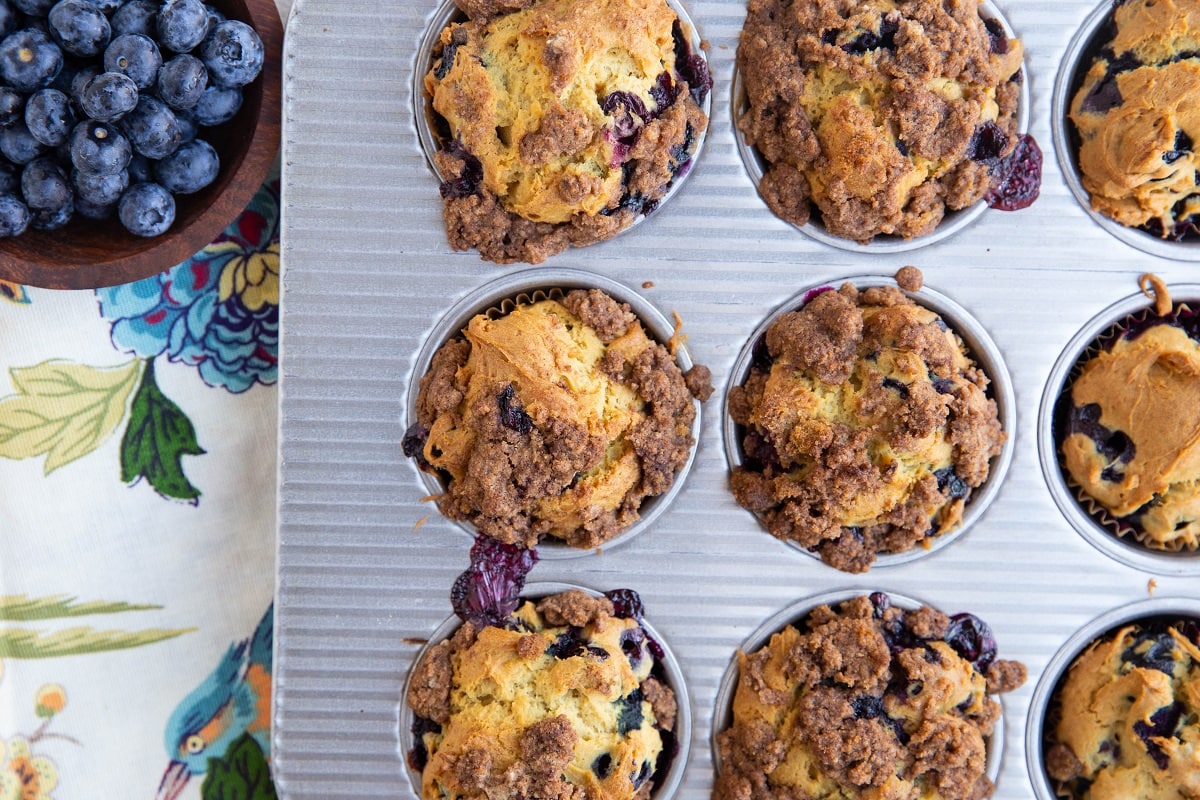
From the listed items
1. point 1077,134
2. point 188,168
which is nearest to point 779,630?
point 1077,134

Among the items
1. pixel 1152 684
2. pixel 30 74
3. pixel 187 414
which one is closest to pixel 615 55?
pixel 30 74

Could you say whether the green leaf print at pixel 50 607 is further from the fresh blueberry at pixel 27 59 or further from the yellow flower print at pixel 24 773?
the fresh blueberry at pixel 27 59

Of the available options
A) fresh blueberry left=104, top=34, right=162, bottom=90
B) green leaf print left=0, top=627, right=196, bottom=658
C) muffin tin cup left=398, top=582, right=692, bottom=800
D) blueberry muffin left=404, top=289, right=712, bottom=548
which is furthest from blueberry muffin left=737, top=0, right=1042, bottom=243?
green leaf print left=0, top=627, right=196, bottom=658

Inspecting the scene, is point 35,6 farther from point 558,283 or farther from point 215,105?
point 558,283

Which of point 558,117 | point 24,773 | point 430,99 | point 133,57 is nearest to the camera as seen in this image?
point 558,117

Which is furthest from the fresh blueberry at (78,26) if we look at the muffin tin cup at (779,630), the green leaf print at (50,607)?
the muffin tin cup at (779,630)

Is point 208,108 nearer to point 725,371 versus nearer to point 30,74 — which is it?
point 30,74

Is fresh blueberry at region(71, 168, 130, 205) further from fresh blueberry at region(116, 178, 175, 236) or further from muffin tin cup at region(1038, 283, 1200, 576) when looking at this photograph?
muffin tin cup at region(1038, 283, 1200, 576)
